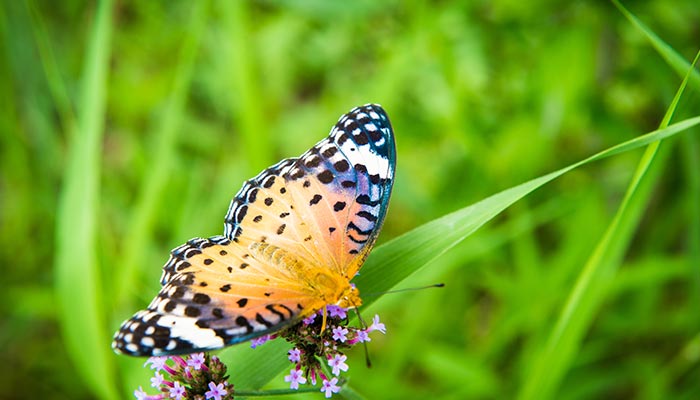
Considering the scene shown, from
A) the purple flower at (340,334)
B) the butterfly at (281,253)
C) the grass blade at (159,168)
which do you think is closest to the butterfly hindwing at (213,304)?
the butterfly at (281,253)

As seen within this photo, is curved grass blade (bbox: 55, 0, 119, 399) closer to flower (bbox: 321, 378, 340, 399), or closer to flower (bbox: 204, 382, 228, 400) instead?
flower (bbox: 204, 382, 228, 400)

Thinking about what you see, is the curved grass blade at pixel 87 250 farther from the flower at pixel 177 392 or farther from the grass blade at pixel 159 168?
the flower at pixel 177 392

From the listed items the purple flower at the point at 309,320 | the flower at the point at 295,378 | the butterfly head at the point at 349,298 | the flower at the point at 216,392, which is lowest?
the flower at the point at 216,392

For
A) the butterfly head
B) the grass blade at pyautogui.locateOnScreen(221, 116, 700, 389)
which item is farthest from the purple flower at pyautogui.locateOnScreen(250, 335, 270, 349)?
the butterfly head

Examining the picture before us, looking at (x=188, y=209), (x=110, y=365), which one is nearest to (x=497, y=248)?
(x=188, y=209)

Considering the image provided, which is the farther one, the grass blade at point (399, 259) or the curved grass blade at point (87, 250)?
the curved grass blade at point (87, 250)

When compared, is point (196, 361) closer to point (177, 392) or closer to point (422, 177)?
point (177, 392)

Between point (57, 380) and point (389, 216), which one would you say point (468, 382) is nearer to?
point (389, 216)
